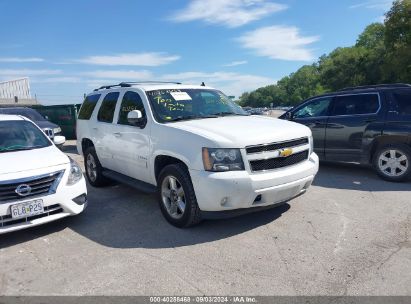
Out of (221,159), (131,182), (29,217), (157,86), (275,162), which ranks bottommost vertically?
(29,217)

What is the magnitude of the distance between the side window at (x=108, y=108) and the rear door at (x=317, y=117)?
426cm

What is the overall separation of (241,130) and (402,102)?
395 centimetres

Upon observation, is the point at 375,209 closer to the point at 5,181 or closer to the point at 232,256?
the point at 232,256

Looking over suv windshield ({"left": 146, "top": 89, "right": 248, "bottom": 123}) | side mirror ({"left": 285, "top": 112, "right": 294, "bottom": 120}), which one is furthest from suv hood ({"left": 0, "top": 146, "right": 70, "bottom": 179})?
side mirror ({"left": 285, "top": 112, "right": 294, "bottom": 120})

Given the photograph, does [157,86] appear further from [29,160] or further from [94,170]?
[94,170]

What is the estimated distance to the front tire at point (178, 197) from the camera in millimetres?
4238

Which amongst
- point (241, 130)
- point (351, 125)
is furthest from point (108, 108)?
point (351, 125)

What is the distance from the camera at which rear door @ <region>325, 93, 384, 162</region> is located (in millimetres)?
6811

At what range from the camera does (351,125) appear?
705 centimetres

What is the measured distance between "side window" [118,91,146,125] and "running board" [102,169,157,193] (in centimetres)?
90

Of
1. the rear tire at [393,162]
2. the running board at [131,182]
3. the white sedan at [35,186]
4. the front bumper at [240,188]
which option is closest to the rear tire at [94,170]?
the running board at [131,182]

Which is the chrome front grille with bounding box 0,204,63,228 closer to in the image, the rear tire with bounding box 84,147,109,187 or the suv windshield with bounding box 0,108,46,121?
the rear tire with bounding box 84,147,109,187

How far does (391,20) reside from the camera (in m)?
38.0

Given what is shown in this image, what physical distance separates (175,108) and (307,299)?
313 cm
